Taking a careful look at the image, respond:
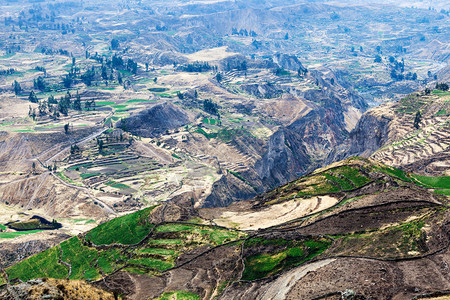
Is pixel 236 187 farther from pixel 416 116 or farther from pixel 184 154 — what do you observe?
pixel 416 116

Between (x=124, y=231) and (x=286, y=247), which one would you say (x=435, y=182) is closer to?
(x=286, y=247)

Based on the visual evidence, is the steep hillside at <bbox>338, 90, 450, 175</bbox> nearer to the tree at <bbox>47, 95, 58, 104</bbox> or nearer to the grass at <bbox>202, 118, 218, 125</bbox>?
the grass at <bbox>202, 118, 218, 125</bbox>

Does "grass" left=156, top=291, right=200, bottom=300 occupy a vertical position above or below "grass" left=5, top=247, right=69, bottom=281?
above

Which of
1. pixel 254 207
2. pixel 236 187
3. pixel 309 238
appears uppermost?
pixel 309 238

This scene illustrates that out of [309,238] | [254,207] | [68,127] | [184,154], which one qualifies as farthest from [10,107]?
[309,238]

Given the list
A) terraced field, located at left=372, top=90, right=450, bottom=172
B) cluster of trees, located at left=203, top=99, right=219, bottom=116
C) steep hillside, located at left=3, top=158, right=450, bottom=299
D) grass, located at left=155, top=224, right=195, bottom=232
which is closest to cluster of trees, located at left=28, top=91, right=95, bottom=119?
cluster of trees, located at left=203, top=99, right=219, bottom=116

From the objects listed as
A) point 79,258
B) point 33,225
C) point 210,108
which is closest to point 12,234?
point 33,225
